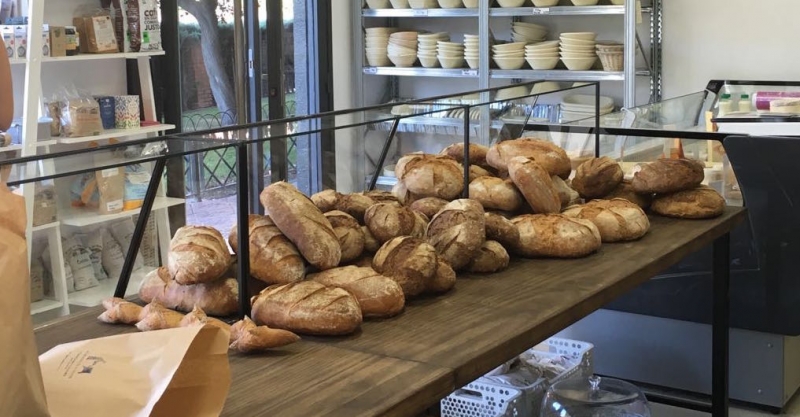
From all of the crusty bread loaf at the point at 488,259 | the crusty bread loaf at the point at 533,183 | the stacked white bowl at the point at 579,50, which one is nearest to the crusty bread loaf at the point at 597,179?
the crusty bread loaf at the point at 533,183

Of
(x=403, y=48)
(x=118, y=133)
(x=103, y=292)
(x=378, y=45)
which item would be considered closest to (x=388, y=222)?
(x=103, y=292)

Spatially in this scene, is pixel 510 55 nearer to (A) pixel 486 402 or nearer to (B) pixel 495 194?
(A) pixel 486 402

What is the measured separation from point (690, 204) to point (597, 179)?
0.22 m

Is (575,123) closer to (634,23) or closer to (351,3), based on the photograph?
(634,23)

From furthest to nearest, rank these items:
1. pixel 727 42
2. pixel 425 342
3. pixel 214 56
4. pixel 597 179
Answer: pixel 214 56
pixel 727 42
pixel 597 179
pixel 425 342

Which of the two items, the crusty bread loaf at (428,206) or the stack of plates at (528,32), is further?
the stack of plates at (528,32)

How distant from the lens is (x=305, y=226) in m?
1.48

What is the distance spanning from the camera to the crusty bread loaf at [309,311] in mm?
1358

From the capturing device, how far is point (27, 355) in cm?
77

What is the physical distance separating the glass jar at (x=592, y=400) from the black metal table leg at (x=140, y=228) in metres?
1.14

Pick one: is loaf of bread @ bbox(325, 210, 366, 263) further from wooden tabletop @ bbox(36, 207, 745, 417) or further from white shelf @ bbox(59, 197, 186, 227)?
white shelf @ bbox(59, 197, 186, 227)

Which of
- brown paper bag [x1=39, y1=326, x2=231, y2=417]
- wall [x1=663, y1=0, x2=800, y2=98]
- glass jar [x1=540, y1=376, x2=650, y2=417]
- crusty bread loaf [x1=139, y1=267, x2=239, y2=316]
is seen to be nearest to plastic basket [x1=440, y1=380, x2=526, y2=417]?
glass jar [x1=540, y1=376, x2=650, y2=417]

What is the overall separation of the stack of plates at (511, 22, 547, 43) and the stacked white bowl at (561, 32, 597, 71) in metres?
0.29

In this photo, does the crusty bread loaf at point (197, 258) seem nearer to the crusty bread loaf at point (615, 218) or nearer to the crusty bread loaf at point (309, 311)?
the crusty bread loaf at point (309, 311)
